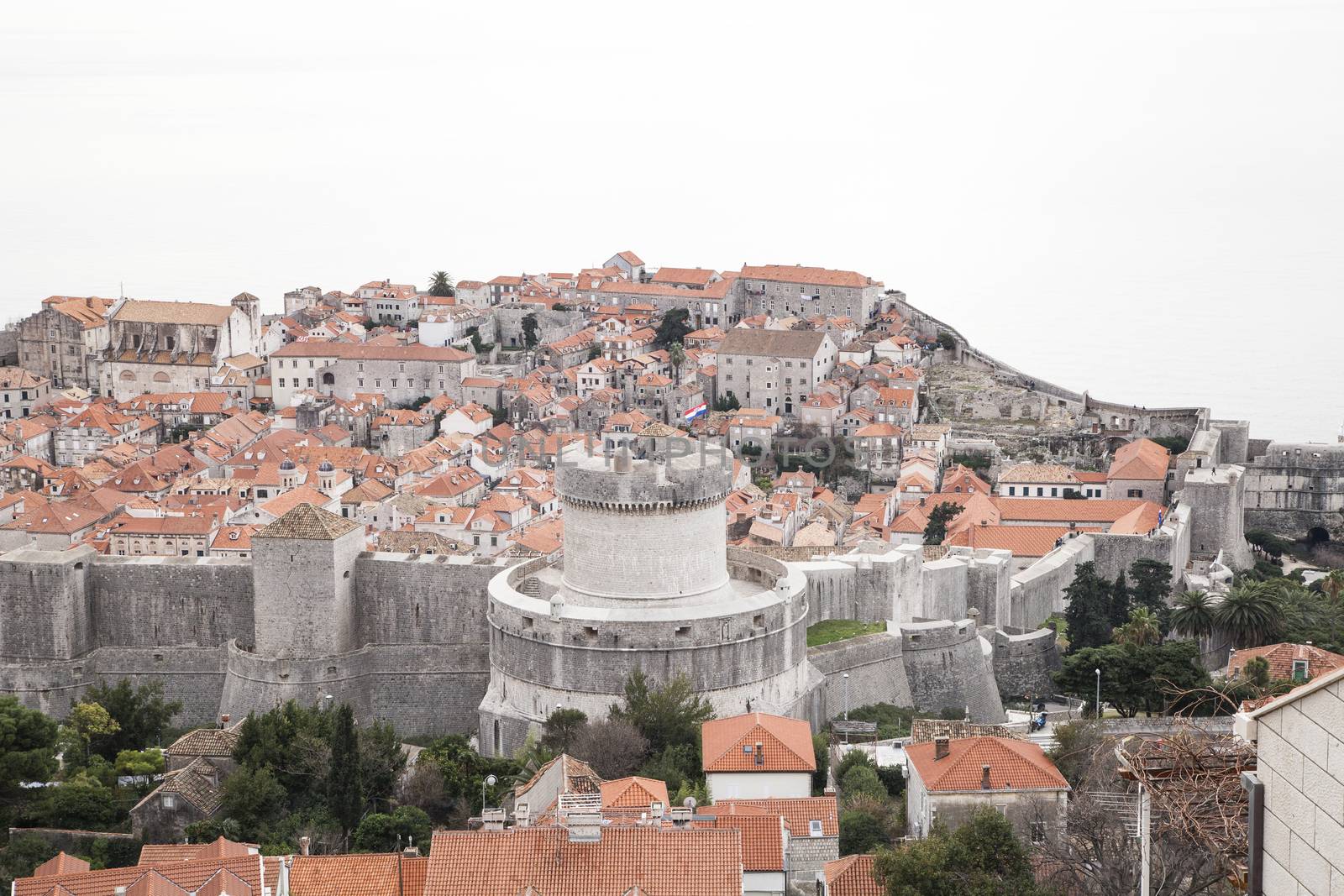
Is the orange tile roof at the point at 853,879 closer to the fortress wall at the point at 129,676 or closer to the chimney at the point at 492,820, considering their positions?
the chimney at the point at 492,820

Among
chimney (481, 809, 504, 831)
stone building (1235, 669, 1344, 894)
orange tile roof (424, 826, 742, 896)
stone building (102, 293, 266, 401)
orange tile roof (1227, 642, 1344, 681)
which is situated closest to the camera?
stone building (1235, 669, 1344, 894)

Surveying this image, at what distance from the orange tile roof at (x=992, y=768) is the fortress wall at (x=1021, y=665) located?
28.8 ft

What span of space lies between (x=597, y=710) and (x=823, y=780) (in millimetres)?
3429

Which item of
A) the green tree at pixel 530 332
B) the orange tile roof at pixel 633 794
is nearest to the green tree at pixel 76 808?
the orange tile roof at pixel 633 794

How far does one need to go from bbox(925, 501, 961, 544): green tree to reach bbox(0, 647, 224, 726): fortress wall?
64.2ft

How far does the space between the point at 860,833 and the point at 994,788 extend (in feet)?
4.62

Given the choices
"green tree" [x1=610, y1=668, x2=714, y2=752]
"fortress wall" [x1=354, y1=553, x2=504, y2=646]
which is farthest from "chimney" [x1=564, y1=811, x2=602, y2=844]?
"fortress wall" [x1=354, y1=553, x2=504, y2=646]

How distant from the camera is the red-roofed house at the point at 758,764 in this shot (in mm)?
20281

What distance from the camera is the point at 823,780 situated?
21.3 metres

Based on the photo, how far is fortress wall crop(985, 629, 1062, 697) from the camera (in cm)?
2858

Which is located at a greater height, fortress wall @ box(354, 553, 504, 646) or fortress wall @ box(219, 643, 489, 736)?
fortress wall @ box(354, 553, 504, 646)

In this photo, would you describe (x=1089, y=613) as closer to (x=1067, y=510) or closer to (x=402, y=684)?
(x=1067, y=510)

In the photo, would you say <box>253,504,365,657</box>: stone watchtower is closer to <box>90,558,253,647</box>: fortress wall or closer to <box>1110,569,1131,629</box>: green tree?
<box>90,558,253,647</box>: fortress wall

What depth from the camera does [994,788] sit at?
18.8 m
